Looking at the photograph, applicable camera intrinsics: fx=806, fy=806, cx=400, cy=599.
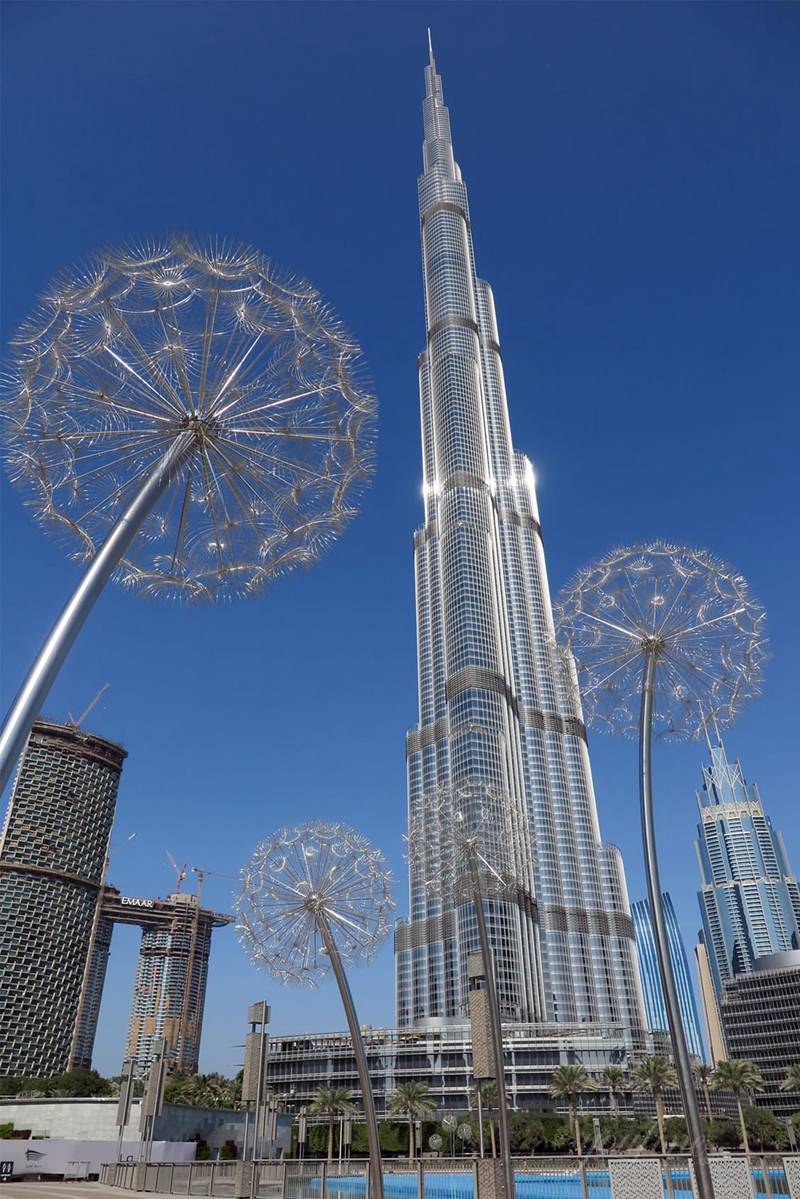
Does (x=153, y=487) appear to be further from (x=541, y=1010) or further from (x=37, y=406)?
(x=541, y=1010)

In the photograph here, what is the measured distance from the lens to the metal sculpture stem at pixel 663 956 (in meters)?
14.7

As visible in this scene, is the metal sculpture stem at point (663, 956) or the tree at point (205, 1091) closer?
the metal sculpture stem at point (663, 956)

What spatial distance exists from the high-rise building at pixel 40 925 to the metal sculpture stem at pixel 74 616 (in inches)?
7993

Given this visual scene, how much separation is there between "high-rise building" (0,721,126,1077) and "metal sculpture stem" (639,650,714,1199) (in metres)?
201

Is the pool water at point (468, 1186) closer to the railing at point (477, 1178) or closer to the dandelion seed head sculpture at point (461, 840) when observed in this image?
the railing at point (477, 1178)

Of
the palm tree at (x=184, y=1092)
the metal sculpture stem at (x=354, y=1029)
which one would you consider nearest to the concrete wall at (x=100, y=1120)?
the palm tree at (x=184, y=1092)

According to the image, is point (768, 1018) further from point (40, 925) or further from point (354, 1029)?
point (354, 1029)

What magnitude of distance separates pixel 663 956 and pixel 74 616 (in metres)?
14.1

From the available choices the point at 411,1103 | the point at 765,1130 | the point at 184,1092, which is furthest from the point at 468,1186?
the point at 184,1092

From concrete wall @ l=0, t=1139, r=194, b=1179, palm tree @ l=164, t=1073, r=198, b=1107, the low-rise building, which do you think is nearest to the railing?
concrete wall @ l=0, t=1139, r=194, b=1179

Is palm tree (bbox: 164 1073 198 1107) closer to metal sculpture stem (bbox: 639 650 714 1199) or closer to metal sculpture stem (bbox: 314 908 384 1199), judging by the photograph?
metal sculpture stem (bbox: 314 908 384 1199)

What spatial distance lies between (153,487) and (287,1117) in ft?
298

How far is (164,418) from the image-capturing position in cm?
1502

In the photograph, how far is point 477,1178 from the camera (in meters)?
18.5
